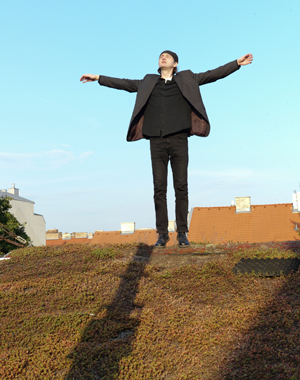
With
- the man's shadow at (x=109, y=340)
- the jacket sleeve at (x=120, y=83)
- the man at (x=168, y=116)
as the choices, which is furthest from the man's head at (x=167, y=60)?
the man's shadow at (x=109, y=340)

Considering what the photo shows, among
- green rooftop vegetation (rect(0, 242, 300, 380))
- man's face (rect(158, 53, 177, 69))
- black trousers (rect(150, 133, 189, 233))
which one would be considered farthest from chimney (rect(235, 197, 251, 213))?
man's face (rect(158, 53, 177, 69))

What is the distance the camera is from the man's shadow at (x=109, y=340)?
5004 millimetres

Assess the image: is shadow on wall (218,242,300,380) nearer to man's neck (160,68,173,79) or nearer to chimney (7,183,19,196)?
man's neck (160,68,173,79)

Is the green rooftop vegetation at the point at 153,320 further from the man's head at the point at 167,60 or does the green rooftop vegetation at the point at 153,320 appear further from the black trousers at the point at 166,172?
the man's head at the point at 167,60

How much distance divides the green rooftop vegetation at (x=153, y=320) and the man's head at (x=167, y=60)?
416 cm

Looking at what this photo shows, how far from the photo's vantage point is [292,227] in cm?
3088

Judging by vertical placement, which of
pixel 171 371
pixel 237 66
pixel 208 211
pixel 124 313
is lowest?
pixel 171 371

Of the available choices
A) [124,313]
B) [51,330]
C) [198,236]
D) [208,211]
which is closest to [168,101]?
[124,313]

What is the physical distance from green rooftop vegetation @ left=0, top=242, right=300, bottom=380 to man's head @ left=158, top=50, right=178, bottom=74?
4158 millimetres

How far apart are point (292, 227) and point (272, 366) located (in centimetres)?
2775

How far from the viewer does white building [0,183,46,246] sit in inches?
2211

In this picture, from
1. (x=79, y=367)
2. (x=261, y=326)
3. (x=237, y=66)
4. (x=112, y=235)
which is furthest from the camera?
(x=112, y=235)

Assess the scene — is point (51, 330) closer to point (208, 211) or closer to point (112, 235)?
point (208, 211)

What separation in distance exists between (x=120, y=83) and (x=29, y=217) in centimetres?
5290
